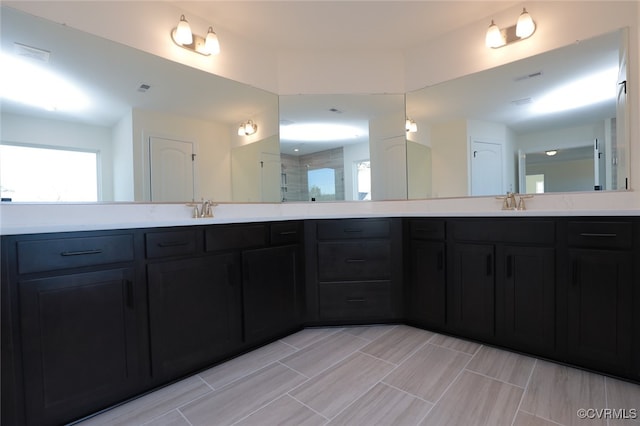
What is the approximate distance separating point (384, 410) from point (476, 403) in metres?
0.43

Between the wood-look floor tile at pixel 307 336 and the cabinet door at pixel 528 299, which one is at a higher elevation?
the cabinet door at pixel 528 299

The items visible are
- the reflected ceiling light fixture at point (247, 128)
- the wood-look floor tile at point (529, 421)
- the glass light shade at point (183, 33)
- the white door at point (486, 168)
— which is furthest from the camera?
the reflected ceiling light fixture at point (247, 128)

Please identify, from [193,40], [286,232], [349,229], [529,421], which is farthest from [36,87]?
[529,421]

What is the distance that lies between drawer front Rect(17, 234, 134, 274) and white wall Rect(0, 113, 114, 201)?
18.5 inches

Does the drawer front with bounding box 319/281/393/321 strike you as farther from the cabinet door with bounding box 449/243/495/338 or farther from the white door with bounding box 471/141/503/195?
the white door with bounding box 471/141/503/195

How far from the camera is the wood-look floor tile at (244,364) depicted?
5.47ft

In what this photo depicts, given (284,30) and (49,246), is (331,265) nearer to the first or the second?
(49,246)

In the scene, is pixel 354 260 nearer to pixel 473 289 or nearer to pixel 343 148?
pixel 473 289

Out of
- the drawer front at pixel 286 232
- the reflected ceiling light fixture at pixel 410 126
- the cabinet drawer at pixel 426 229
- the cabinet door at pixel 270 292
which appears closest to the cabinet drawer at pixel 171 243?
the cabinet door at pixel 270 292

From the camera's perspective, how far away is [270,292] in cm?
207

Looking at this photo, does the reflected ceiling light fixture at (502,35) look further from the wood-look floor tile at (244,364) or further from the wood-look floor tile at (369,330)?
the wood-look floor tile at (244,364)

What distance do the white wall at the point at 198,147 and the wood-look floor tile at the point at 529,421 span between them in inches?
82.5

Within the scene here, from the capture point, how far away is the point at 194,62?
219cm

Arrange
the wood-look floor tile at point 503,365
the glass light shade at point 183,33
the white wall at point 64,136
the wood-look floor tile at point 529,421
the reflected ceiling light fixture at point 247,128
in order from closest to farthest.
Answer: the wood-look floor tile at point 529,421 → the white wall at point 64,136 → the wood-look floor tile at point 503,365 → the glass light shade at point 183,33 → the reflected ceiling light fixture at point 247,128
